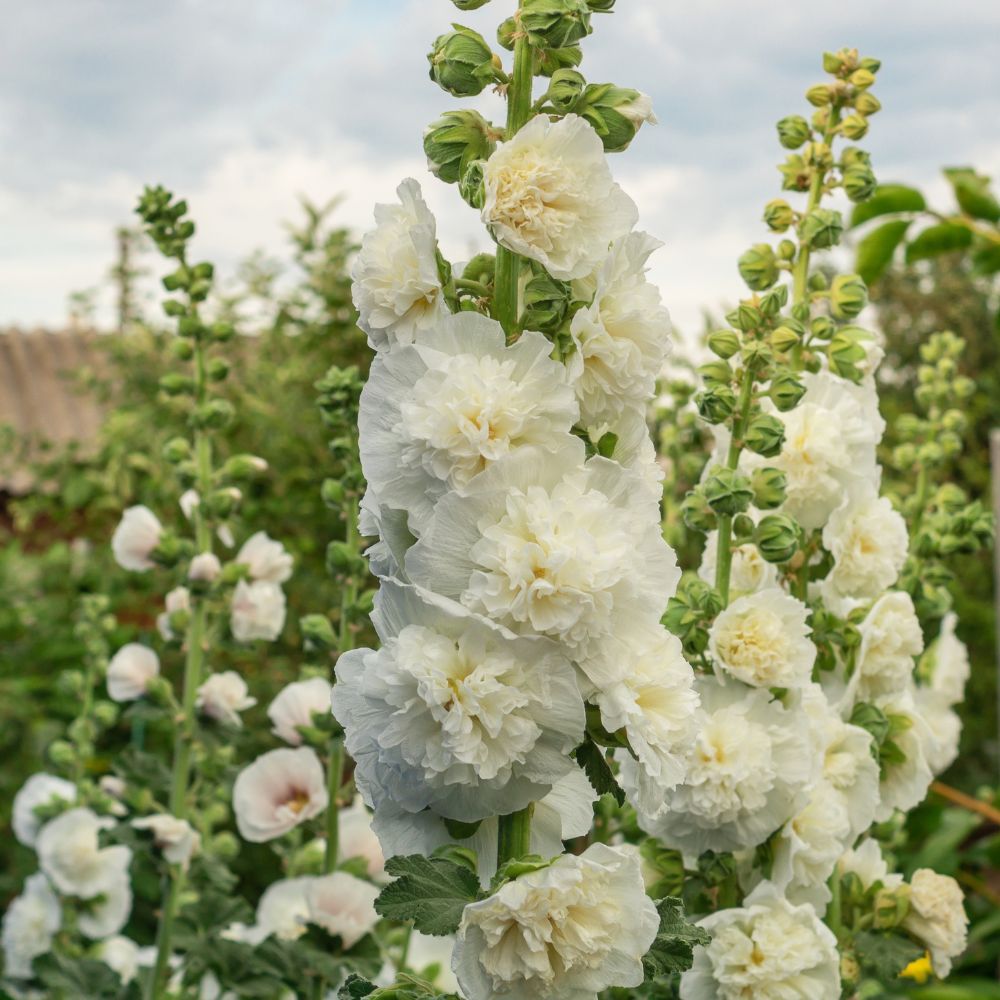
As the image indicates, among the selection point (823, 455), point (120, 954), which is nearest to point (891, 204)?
point (823, 455)

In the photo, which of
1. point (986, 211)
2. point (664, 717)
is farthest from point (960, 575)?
point (664, 717)

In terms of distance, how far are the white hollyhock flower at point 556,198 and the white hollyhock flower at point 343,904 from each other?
0.78 meters

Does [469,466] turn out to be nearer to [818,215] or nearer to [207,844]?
[818,215]

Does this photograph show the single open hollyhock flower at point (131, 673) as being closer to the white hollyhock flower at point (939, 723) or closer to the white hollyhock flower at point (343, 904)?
the white hollyhock flower at point (343, 904)

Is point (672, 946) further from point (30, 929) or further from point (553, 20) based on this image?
point (30, 929)

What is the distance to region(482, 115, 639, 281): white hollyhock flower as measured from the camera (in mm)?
815

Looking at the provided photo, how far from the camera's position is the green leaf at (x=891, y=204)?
1936 millimetres

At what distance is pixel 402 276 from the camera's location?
0.86 meters

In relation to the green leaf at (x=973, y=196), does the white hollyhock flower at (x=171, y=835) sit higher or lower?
lower

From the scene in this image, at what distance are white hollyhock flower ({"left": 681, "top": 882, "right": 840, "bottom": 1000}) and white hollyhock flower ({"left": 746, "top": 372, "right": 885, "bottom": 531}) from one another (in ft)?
1.21

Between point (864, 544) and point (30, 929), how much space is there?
1.45 meters

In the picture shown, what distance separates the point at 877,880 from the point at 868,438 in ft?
1.55

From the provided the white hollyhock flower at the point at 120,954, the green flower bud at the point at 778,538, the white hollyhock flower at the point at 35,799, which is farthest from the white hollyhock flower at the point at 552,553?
the white hollyhock flower at the point at 120,954

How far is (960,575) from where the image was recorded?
5121mm
